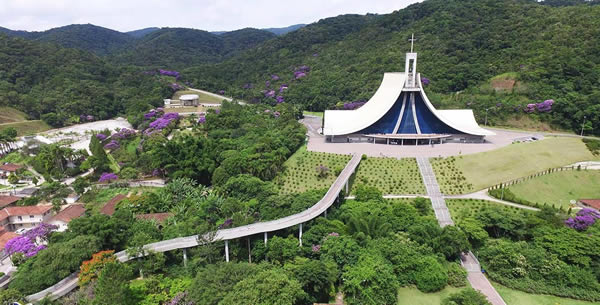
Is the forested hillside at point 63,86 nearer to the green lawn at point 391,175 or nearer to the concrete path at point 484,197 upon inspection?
the green lawn at point 391,175

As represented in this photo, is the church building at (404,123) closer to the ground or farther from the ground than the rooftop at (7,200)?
farther from the ground

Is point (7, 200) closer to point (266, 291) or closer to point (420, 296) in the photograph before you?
point (266, 291)

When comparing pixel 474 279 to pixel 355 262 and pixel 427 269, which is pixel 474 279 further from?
pixel 355 262

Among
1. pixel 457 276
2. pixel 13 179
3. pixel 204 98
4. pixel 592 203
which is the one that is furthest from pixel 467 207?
pixel 204 98

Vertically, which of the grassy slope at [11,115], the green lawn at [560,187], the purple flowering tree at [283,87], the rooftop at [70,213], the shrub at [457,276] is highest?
the purple flowering tree at [283,87]

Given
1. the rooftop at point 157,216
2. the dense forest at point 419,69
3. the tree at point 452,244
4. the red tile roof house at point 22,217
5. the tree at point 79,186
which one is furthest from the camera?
the dense forest at point 419,69

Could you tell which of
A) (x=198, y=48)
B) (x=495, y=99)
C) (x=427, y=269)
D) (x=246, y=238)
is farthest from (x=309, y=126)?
(x=198, y=48)

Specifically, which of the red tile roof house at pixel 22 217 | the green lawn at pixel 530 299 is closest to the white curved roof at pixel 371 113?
the green lawn at pixel 530 299
